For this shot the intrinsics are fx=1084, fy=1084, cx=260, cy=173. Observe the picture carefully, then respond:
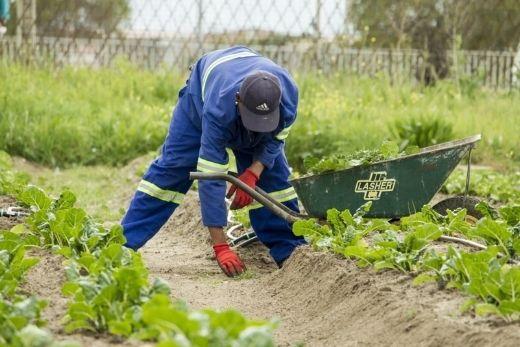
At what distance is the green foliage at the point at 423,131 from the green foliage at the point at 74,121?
2597 millimetres

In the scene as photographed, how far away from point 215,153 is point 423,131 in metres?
5.30

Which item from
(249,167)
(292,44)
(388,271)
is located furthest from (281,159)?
(292,44)

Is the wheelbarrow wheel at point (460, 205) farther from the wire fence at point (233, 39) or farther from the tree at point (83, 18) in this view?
the tree at point (83, 18)

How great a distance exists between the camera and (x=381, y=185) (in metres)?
6.20

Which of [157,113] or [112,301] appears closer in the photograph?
[112,301]

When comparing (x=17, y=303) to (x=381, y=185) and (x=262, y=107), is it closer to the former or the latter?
(x=262, y=107)

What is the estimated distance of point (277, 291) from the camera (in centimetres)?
611

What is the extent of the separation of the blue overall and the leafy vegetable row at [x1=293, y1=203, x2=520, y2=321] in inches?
19.1

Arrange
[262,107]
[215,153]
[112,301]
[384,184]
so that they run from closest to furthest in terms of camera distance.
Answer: [112,301] → [262,107] → [215,153] → [384,184]

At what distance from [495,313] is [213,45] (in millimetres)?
11141

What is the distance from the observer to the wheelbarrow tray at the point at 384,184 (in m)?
6.18

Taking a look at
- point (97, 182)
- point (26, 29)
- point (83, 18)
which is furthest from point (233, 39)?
point (97, 182)

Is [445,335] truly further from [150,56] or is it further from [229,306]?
[150,56]

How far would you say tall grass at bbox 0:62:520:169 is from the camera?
37.0ft
